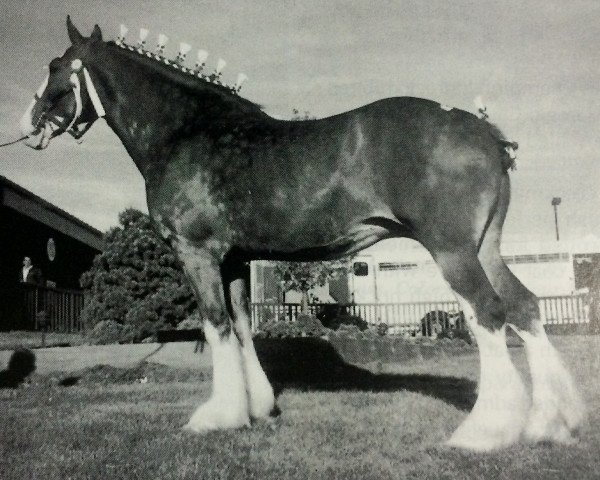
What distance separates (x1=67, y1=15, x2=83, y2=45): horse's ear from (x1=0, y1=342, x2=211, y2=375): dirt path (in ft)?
15.1

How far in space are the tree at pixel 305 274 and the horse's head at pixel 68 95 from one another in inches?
568

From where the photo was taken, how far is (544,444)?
4180mm

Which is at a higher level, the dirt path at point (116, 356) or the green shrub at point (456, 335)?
the dirt path at point (116, 356)

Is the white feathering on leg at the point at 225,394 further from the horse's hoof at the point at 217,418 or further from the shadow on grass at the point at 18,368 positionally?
the shadow on grass at the point at 18,368

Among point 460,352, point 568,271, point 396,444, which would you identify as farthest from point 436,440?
point 568,271

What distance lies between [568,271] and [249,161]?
2539 cm

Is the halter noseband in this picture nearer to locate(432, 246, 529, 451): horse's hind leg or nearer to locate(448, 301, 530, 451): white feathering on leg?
locate(432, 246, 529, 451): horse's hind leg

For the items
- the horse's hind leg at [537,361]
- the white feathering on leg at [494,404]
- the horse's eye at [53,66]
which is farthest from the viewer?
the horse's eye at [53,66]

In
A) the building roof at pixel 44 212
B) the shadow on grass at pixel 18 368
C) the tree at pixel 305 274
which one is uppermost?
the building roof at pixel 44 212

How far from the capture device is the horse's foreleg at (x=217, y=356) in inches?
202

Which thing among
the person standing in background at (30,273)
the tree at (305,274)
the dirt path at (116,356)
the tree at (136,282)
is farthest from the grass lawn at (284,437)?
the tree at (305,274)

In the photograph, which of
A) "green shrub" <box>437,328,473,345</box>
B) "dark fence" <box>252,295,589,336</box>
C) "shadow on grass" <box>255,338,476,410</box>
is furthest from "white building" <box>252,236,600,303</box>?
"shadow on grass" <box>255,338,476,410</box>

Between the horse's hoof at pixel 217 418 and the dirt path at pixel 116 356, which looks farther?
the dirt path at pixel 116 356

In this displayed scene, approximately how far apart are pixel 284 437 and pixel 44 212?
12966 mm
